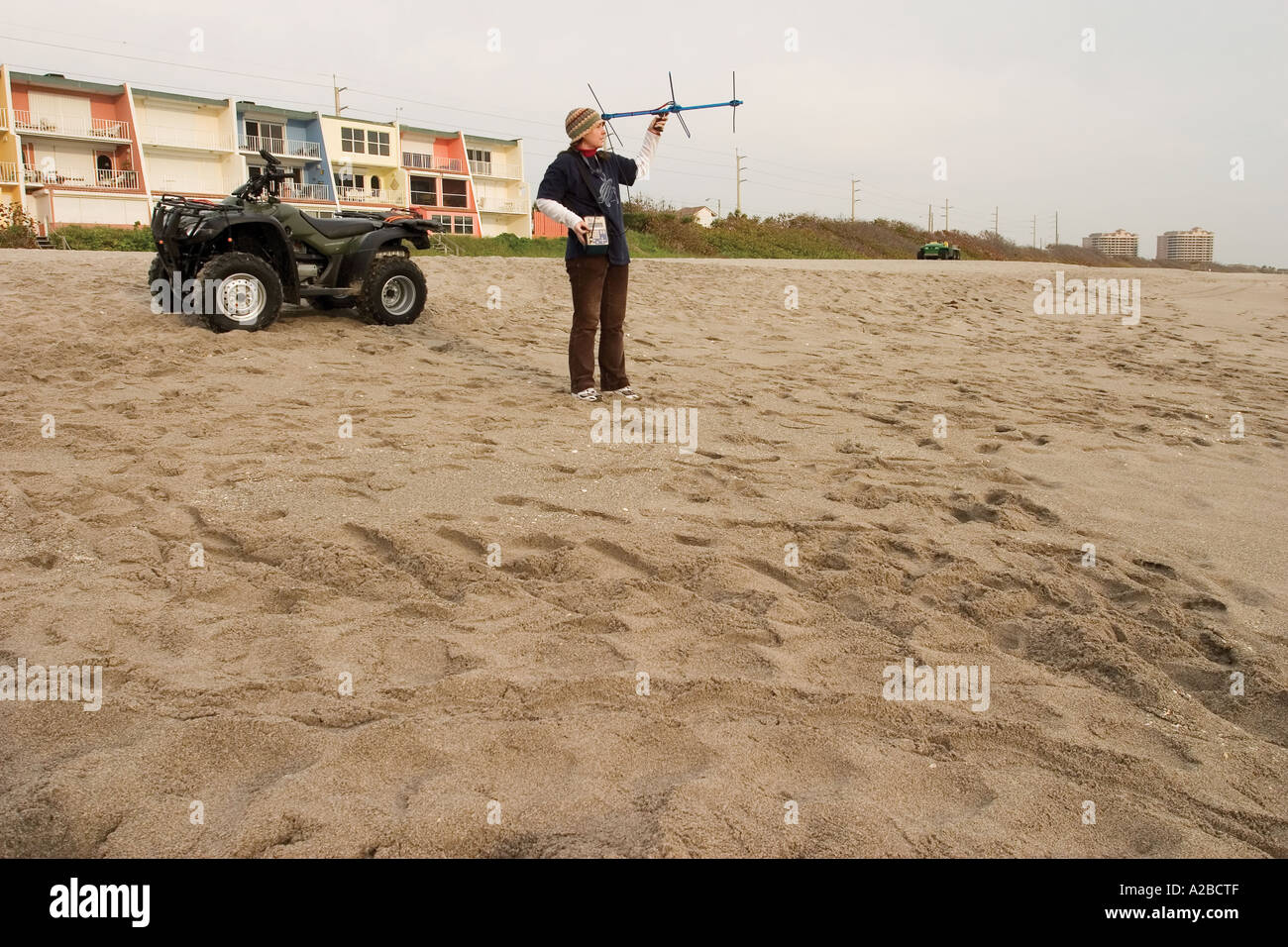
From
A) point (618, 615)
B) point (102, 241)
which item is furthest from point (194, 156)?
point (618, 615)

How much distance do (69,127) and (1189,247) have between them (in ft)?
234

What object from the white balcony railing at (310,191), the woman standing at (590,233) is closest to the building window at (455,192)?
the white balcony railing at (310,191)

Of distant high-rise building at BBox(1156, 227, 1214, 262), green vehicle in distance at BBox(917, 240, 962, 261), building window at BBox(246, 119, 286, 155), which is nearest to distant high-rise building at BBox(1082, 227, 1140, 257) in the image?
distant high-rise building at BBox(1156, 227, 1214, 262)

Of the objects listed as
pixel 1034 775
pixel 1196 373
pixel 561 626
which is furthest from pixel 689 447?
pixel 1196 373

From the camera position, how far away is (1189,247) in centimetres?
6731

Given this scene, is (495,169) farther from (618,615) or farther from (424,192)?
(618,615)

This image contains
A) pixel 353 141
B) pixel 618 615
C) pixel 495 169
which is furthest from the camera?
pixel 495 169

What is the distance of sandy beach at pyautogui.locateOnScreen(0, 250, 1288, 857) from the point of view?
6.90 ft

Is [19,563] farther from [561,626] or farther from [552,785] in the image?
[552,785]

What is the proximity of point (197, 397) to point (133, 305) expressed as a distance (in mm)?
2881

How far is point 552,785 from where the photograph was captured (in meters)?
2.18

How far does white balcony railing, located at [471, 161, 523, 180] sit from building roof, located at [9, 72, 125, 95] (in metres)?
17.1

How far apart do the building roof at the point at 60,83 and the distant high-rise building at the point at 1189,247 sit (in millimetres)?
65767

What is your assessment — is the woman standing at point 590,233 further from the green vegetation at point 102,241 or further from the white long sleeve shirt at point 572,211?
the green vegetation at point 102,241
